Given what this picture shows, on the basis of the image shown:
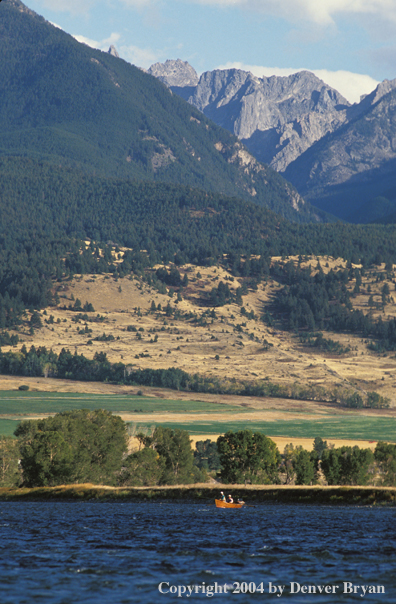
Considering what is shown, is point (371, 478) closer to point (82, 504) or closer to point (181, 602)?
point (82, 504)

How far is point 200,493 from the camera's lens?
115688mm

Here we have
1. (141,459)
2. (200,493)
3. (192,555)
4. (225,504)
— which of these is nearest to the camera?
(192,555)

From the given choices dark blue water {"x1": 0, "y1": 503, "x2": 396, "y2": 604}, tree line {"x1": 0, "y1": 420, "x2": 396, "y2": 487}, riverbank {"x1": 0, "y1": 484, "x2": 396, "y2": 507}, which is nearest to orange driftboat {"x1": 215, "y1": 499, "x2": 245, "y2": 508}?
dark blue water {"x1": 0, "y1": 503, "x2": 396, "y2": 604}

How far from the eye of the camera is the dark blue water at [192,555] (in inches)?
1838

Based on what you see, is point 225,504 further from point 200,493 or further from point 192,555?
point 192,555

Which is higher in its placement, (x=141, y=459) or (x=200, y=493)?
(x=141, y=459)

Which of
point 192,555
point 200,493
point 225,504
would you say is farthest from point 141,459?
point 192,555

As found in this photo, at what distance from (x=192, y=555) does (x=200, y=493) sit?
56018mm

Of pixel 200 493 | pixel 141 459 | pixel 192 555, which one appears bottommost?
pixel 200 493

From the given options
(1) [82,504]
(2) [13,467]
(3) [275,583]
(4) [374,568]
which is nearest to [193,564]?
(3) [275,583]

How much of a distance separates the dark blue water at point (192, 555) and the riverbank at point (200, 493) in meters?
12.9

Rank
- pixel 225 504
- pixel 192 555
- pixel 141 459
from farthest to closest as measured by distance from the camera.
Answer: pixel 141 459 < pixel 225 504 < pixel 192 555

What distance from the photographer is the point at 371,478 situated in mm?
139000

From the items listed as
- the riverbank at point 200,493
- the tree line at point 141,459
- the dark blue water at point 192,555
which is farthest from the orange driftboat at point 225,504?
the tree line at point 141,459
